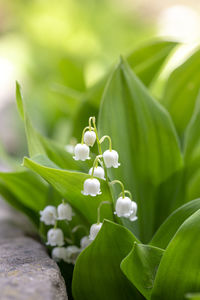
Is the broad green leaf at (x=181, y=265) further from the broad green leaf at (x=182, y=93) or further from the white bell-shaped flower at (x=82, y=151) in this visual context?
the broad green leaf at (x=182, y=93)

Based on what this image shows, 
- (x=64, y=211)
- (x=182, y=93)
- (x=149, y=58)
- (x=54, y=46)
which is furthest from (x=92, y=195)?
(x=54, y=46)

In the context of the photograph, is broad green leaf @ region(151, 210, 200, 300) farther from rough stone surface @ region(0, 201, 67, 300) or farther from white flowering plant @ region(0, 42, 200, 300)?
rough stone surface @ region(0, 201, 67, 300)

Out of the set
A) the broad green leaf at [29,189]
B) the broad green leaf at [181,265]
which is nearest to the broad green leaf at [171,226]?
the broad green leaf at [181,265]

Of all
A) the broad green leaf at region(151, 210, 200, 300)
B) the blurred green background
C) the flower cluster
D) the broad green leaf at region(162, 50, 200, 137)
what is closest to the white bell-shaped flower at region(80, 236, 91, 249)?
the flower cluster

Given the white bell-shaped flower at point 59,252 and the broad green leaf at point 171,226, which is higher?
the broad green leaf at point 171,226

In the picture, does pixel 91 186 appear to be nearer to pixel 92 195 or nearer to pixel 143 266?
pixel 92 195

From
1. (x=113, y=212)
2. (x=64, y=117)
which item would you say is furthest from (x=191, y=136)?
(x=64, y=117)
